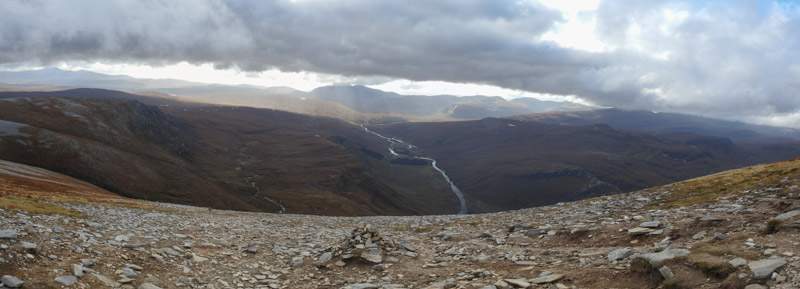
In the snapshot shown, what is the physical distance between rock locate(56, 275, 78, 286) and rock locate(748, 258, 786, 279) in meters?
21.2

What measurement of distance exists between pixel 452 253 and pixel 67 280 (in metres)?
17.5

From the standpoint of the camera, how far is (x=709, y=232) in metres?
25.4

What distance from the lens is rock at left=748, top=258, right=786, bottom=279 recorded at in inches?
620

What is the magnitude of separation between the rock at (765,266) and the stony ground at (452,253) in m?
0.05

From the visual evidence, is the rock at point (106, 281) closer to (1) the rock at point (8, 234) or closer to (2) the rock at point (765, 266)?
(1) the rock at point (8, 234)

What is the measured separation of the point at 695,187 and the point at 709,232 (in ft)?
83.1

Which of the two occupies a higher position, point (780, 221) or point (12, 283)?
point (780, 221)

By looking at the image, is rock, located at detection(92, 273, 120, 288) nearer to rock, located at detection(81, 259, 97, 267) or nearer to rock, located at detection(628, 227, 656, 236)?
rock, located at detection(81, 259, 97, 267)

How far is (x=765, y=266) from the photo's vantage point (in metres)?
16.2

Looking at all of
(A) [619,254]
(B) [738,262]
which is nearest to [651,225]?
(A) [619,254]

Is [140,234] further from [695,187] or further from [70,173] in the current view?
[70,173]

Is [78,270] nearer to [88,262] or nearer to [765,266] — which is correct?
[88,262]

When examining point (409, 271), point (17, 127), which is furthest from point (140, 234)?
point (17, 127)

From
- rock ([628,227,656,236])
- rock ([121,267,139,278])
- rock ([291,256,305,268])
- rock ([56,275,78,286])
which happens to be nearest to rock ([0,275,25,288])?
rock ([56,275,78,286])
